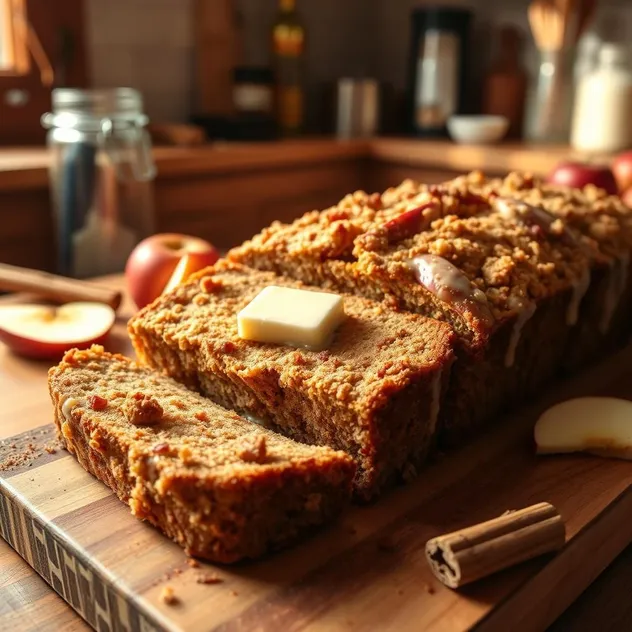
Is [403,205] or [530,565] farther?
[403,205]

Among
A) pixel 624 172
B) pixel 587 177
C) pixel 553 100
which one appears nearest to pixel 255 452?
pixel 587 177

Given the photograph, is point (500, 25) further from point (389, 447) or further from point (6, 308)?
point (389, 447)

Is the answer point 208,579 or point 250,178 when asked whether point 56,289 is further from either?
point 250,178

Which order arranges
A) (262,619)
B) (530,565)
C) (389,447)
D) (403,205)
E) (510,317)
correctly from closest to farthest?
1. (262,619)
2. (530,565)
3. (389,447)
4. (510,317)
5. (403,205)

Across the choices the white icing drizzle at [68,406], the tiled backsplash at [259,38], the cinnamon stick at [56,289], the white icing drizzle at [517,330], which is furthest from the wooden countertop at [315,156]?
the white icing drizzle at [517,330]

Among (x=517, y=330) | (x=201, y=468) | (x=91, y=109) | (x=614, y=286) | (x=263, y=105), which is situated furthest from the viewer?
(x=263, y=105)

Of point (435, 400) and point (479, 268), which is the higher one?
point (479, 268)

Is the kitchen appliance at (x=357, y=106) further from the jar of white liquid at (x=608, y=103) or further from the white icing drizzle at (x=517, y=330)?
the white icing drizzle at (x=517, y=330)

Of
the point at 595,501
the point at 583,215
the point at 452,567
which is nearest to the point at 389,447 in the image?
the point at 452,567
